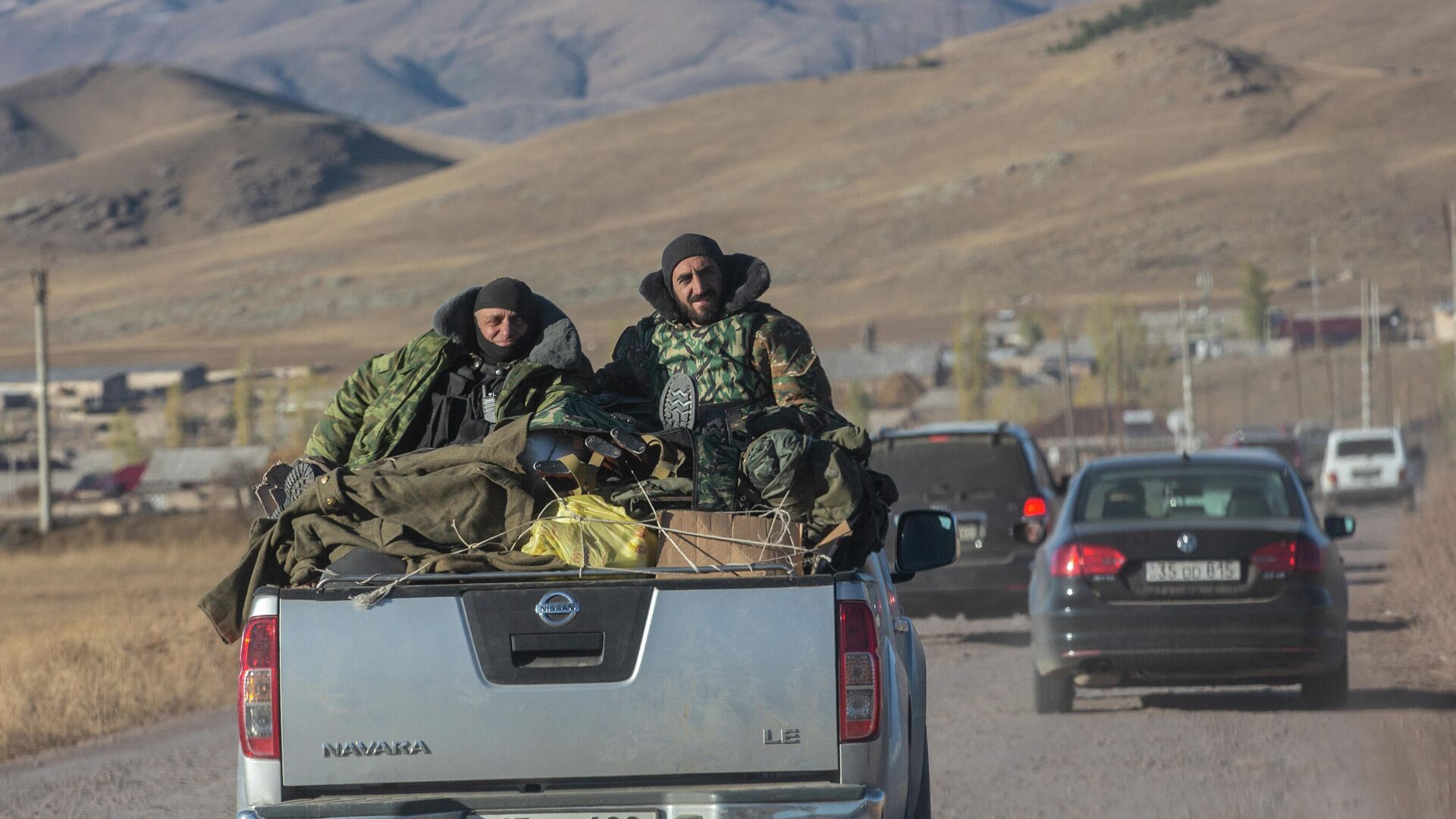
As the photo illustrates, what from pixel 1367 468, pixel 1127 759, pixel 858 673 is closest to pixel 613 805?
pixel 858 673

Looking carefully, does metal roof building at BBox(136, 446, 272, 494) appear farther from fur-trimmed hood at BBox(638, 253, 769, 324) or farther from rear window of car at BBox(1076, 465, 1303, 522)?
fur-trimmed hood at BBox(638, 253, 769, 324)

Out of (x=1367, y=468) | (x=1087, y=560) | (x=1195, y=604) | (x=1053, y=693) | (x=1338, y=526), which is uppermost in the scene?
(x=1338, y=526)

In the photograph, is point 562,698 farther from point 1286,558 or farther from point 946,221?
point 946,221

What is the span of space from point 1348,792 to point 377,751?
5192 mm

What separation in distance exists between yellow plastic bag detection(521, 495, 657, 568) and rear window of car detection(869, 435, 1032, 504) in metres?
10.7

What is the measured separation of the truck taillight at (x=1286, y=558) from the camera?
11.2 m

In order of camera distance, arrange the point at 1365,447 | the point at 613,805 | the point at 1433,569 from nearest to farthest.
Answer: the point at 613,805, the point at 1433,569, the point at 1365,447

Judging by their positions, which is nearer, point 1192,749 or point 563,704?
Result: point 563,704

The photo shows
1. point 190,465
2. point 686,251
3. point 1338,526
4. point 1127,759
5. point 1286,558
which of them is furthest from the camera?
point 190,465

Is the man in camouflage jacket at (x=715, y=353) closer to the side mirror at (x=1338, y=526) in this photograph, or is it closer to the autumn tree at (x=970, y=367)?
the side mirror at (x=1338, y=526)

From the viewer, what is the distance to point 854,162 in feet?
607

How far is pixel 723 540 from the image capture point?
5.60 metres

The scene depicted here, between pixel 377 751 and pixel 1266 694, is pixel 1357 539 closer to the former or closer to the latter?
pixel 1266 694

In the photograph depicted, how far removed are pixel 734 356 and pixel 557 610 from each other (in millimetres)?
2568
